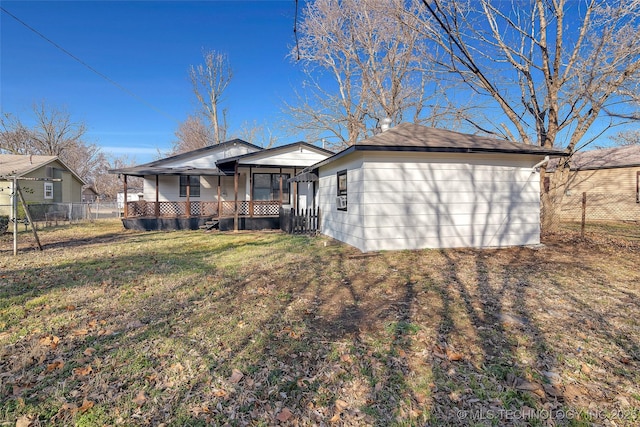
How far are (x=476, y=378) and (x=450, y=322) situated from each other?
109cm

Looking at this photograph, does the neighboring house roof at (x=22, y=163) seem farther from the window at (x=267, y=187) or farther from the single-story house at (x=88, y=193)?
the window at (x=267, y=187)

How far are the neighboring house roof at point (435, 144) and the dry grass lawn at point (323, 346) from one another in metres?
2.84

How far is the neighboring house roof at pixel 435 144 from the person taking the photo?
7.48 metres

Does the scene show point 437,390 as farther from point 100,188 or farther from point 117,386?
point 100,188

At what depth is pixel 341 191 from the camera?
31.0 feet

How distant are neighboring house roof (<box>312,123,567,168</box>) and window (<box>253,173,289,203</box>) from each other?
7.08 meters

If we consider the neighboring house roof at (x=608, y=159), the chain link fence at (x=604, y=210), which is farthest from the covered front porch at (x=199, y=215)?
the neighboring house roof at (x=608, y=159)

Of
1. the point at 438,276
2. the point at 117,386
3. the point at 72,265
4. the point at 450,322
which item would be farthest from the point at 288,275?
the point at 72,265

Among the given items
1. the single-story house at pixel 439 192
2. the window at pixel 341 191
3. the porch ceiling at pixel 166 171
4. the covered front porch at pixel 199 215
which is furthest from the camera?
the porch ceiling at pixel 166 171

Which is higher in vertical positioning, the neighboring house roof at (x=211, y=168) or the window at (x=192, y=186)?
the neighboring house roof at (x=211, y=168)

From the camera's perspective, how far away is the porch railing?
14656mm

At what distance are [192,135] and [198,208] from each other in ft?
76.8

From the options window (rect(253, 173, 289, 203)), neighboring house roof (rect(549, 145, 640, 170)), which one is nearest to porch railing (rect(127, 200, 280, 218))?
window (rect(253, 173, 289, 203))

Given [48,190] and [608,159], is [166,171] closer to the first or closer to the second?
[48,190]
